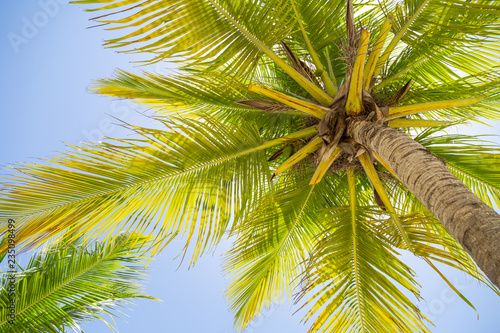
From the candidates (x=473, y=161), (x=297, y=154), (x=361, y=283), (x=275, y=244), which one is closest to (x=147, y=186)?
(x=297, y=154)

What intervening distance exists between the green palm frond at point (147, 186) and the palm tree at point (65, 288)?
101 centimetres

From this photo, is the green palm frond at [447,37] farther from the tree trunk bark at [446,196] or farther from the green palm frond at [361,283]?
the green palm frond at [361,283]

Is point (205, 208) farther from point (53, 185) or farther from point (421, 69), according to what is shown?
point (421, 69)

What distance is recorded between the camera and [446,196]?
165 centimetres

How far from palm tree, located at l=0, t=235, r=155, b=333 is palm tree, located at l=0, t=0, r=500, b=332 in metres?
1.20

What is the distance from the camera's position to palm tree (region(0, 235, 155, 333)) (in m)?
3.73

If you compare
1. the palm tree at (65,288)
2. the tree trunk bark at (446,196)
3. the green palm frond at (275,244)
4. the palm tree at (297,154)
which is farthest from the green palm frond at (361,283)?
the palm tree at (65,288)

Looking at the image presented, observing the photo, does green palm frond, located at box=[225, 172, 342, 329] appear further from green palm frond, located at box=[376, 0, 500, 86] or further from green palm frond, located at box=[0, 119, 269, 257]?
green palm frond, located at box=[376, 0, 500, 86]

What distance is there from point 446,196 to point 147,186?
2.28 metres

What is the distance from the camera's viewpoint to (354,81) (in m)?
2.53

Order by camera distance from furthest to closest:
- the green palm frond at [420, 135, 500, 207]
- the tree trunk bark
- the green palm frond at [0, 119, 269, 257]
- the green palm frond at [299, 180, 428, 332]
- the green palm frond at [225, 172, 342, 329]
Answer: the green palm frond at [225, 172, 342, 329], the green palm frond at [420, 135, 500, 207], the green palm frond at [299, 180, 428, 332], the green palm frond at [0, 119, 269, 257], the tree trunk bark

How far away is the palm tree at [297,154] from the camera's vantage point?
252cm

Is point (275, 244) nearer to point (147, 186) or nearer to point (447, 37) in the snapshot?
point (147, 186)

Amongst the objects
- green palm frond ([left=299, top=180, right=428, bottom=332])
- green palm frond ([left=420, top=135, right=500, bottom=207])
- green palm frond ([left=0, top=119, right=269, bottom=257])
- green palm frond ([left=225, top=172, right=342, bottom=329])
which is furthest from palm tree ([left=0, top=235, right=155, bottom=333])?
green palm frond ([left=420, top=135, right=500, bottom=207])
